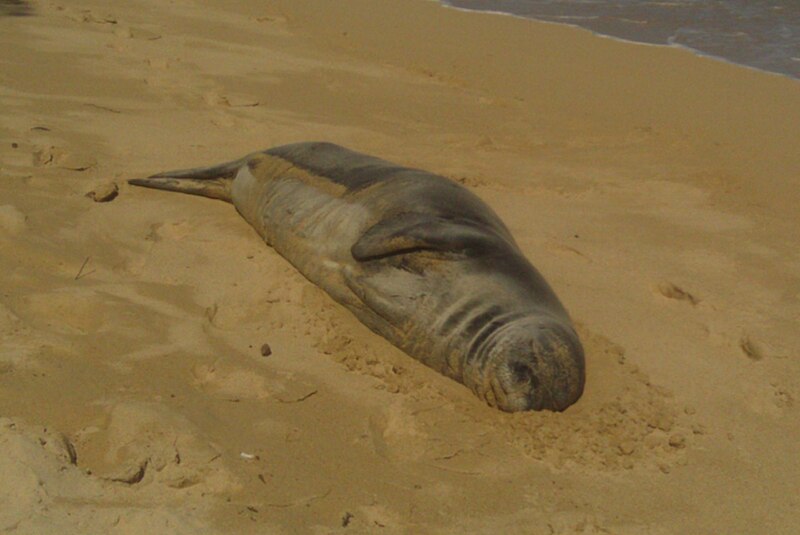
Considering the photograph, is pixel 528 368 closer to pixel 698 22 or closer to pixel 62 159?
pixel 62 159

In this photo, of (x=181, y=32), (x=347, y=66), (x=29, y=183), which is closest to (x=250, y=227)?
(x=29, y=183)

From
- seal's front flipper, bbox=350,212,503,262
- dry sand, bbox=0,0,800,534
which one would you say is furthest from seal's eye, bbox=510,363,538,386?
seal's front flipper, bbox=350,212,503,262

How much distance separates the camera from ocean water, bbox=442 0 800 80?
33.6 ft

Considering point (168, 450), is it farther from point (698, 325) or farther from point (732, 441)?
point (698, 325)

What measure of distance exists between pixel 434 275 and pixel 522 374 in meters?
0.66

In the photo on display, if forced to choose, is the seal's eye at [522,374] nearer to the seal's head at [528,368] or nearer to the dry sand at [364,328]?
the seal's head at [528,368]

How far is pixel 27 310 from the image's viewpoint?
3.76m

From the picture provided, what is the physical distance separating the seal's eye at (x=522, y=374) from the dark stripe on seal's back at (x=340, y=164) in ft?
5.12

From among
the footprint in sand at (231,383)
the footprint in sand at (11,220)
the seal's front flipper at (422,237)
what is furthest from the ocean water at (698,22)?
the footprint in sand at (11,220)

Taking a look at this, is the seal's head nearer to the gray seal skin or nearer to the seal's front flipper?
the gray seal skin

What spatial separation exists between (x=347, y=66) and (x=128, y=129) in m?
3.16

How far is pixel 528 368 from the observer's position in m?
3.38

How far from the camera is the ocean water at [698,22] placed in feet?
33.6

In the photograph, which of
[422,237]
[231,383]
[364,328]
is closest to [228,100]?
[364,328]
